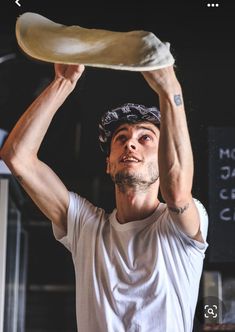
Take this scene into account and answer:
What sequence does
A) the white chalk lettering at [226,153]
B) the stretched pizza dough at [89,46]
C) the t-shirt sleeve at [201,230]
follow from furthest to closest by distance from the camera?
1. the white chalk lettering at [226,153]
2. the t-shirt sleeve at [201,230]
3. the stretched pizza dough at [89,46]

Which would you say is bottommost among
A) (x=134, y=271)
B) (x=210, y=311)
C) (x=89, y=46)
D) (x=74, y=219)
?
(x=210, y=311)

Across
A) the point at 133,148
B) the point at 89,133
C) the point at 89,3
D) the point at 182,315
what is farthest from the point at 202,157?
the point at 89,3

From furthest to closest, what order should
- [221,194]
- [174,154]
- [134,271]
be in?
[221,194] → [134,271] → [174,154]

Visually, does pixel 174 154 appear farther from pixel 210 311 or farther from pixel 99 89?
pixel 210 311

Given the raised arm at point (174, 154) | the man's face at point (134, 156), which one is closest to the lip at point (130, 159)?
the man's face at point (134, 156)

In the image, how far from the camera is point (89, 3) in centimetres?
183

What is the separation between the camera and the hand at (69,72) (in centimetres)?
177

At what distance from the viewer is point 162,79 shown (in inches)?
64.7

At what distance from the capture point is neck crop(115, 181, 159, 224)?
172 centimetres

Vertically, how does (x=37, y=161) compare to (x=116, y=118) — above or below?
below

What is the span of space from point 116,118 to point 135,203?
0.82 feet

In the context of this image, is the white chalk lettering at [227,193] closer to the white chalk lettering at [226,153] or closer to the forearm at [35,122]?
the white chalk lettering at [226,153]

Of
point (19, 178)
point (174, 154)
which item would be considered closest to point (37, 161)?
point (19, 178)

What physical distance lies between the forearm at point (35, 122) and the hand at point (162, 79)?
270 mm
